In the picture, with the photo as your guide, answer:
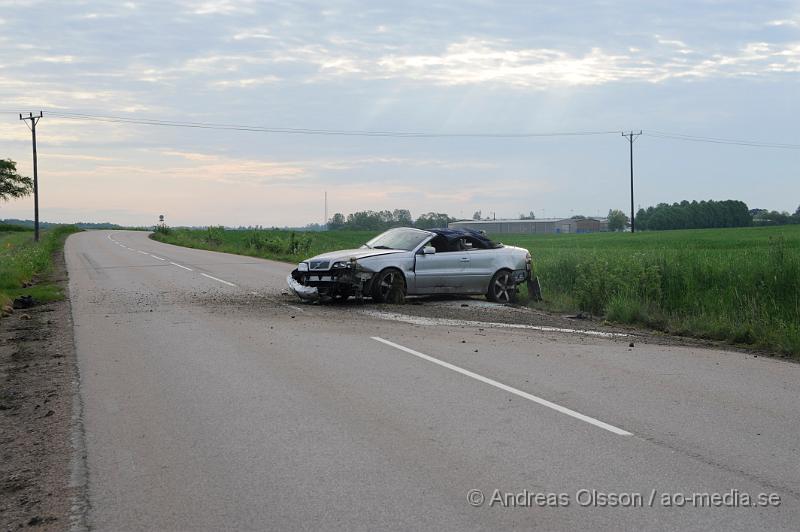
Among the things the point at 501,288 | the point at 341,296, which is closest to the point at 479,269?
the point at 501,288

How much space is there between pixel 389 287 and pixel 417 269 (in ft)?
2.25

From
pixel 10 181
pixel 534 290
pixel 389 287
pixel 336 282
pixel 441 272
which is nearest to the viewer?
pixel 336 282

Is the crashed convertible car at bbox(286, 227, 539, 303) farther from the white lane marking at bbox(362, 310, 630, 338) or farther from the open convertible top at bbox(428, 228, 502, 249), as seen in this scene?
the white lane marking at bbox(362, 310, 630, 338)

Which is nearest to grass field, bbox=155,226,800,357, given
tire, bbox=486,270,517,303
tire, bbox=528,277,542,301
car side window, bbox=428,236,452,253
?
tire, bbox=528,277,542,301

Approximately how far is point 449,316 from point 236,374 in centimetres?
649

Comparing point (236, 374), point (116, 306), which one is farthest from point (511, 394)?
point (116, 306)

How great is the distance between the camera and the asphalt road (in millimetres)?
5059

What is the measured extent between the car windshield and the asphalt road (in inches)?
184

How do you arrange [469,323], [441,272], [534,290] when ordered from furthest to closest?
[534,290] → [441,272] → [469,323]

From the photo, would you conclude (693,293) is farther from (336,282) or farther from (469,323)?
(336,282)

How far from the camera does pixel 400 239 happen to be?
58.3 feet

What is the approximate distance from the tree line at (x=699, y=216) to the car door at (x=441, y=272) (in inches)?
4520

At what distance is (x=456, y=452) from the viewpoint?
6238 millimetres

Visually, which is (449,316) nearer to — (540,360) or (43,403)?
(540,360)
